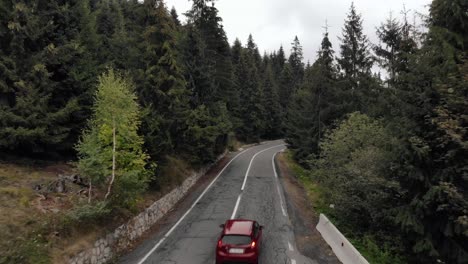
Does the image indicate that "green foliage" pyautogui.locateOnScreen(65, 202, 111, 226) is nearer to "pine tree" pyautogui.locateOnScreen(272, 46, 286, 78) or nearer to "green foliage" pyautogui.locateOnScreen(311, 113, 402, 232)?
"green foliage" pyautogui.locateOnScreen(311, 113, 402, 232)

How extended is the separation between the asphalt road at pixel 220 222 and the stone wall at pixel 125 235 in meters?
0.70

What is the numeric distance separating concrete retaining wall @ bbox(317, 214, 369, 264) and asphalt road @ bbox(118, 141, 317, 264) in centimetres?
122

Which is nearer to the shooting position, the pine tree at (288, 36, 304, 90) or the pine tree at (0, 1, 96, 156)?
the pine tree at (0, 1, 96, 156)

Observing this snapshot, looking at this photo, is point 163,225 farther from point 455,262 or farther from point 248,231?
point 455,262

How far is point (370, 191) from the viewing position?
56.6 ft

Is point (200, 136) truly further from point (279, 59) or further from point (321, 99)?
point (279, 59)

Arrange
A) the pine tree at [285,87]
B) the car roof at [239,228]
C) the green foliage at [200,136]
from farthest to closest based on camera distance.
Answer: the pine tree at [285,87] → the green foliage at [200,136] → the car roof at [239,228]

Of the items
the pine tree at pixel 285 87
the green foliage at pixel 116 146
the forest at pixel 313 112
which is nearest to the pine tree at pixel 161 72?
the forest at pixel 313 112

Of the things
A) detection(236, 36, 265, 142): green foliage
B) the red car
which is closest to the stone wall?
the red car

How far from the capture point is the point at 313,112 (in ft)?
125

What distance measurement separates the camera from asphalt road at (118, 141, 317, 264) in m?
15.3

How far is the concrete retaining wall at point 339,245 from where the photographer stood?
12.9 m

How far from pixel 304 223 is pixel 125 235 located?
30.5 ft

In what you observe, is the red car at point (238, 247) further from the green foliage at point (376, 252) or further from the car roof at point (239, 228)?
the green foliage at point (376, 252)
